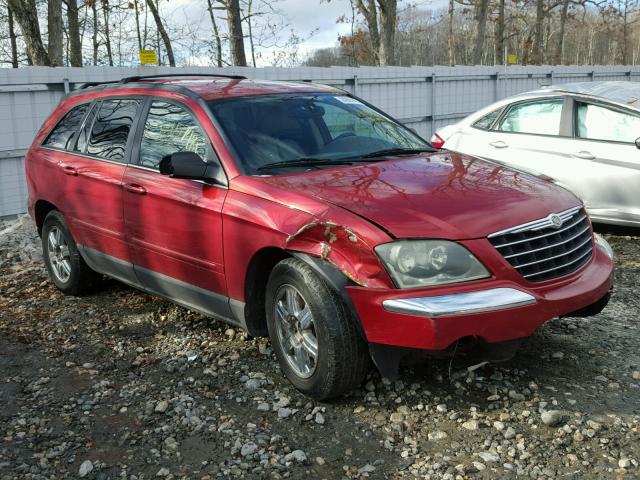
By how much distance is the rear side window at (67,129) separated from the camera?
556 centimetres

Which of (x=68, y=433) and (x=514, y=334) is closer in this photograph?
(x=514, y=334)

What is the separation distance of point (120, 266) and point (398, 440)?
258 cm

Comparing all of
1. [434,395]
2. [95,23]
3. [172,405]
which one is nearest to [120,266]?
[172,405]

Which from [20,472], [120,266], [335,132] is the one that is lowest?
[20,472]

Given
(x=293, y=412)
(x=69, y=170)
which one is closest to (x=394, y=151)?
(x=293, y=412)

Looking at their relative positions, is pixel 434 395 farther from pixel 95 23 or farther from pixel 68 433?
pixel 95 23

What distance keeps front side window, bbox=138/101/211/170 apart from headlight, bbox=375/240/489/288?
1.51 meters

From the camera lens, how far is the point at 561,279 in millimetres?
3527

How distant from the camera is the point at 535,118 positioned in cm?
754

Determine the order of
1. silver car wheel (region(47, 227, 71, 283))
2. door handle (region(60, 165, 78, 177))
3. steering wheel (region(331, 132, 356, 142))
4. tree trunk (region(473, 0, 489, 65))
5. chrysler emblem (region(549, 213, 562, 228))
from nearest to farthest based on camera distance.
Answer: chrysler emblem (region(549, 213, 562, 228))
steering wheel (region(331, 132, 356, 142))
door handle (region(60, 165, 78, 177))
silver car wheel (region(47, 227, 71, 283))
tree trunk (region(473, 0, 489, 65))

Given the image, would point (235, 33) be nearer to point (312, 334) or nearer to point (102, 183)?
point (102, 183)

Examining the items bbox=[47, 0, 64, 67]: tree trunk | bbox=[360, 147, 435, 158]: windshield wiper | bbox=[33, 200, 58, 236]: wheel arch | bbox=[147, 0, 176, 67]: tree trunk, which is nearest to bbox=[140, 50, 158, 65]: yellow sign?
bbox=[33, 200, 58, 236]: wheel arch

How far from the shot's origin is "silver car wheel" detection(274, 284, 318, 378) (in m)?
3.60

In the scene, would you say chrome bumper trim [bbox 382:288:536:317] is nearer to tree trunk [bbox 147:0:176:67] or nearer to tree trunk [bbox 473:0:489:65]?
tree trunk [bbox 147:0:176:67]
